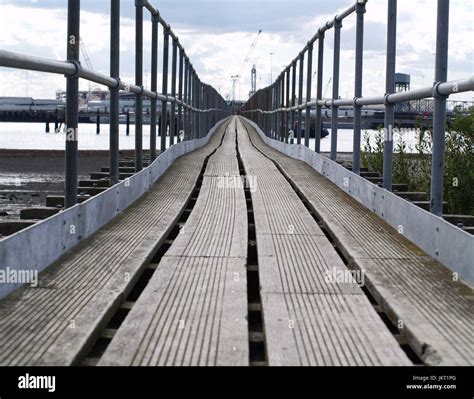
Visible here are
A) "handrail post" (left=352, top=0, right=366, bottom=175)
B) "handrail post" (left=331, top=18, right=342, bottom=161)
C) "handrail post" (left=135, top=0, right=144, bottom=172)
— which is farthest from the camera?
"handrail post" (left=331, top=18, right=342, bottom=161)

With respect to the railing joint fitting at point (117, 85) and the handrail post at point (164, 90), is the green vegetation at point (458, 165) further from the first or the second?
the railing joint fitting at point (117, 85)

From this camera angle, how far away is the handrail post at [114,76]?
1177cm

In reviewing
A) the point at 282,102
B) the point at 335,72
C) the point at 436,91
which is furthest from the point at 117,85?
the point at 282,102

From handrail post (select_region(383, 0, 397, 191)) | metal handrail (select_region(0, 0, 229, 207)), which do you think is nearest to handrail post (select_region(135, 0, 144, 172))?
metal handrail (select_region(0, 0, 229, 207))

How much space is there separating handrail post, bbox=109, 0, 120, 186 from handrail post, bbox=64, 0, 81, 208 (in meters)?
2.87

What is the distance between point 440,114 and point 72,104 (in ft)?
12.2

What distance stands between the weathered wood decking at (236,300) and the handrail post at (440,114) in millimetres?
600

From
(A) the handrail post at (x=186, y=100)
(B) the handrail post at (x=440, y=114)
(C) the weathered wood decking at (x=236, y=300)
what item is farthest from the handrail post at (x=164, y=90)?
(B) the handrail post at (x=440, y=114)

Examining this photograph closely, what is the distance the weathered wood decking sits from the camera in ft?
16.8

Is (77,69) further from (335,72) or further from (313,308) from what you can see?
(335,72)

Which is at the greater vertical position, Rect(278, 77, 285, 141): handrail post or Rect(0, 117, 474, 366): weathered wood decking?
Rect(278, 77, 285, 141): handrail post

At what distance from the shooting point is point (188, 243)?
349 inches

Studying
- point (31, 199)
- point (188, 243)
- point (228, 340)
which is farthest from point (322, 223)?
point (31, 199)

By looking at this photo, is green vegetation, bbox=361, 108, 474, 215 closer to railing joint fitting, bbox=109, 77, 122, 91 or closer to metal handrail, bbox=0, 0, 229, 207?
metal handrail, bbox=0, 0, 229, 207
